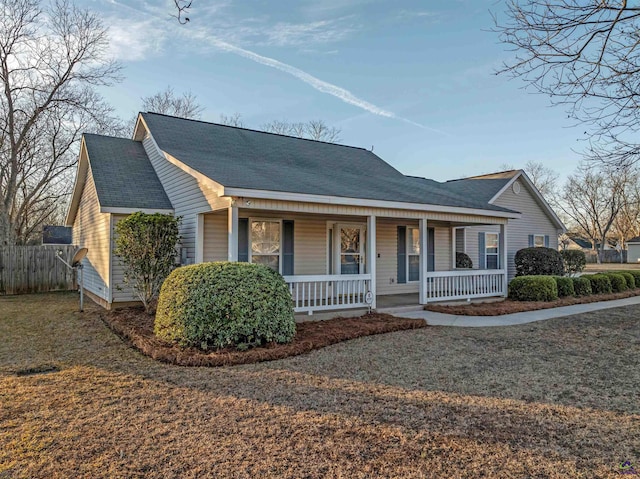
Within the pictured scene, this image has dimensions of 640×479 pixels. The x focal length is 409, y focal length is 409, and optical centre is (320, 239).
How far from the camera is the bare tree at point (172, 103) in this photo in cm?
3028

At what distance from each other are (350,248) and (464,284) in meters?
3.30

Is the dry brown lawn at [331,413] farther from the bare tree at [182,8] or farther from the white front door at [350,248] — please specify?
the white front door at [350,248]

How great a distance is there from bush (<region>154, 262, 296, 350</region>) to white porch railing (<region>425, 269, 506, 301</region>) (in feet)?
17.1

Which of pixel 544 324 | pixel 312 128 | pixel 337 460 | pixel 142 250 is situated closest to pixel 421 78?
pixel 544 324

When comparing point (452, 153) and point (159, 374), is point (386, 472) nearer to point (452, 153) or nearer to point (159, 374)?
point (159, 374)

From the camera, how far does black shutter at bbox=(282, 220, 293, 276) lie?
34.2 feet

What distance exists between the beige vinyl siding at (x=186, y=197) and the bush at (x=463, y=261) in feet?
32.4

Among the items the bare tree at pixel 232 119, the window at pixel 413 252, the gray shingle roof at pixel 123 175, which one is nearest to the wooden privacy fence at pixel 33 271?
the gray shingle roof at pixel 123 175

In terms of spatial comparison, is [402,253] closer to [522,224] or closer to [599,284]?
[599,284]

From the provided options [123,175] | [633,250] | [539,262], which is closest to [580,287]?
[539,262]

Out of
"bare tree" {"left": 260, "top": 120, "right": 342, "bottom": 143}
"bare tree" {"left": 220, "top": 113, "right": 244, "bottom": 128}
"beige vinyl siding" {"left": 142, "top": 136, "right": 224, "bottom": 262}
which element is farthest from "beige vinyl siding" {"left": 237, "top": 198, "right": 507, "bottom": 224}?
"bare tree" {"left": 220, "top": 113, "right": 244, "bottom": 128}

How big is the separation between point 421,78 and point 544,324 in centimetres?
788

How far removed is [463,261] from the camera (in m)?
15.2

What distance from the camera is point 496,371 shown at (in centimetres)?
532
